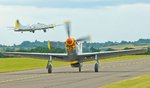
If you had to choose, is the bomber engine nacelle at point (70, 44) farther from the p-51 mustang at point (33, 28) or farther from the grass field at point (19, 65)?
the p-51 mustang at point (33, 28)

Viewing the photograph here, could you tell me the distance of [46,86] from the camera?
27609 mm

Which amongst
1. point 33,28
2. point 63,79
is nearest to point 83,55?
point 63,79

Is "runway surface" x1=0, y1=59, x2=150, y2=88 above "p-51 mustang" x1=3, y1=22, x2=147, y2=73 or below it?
below

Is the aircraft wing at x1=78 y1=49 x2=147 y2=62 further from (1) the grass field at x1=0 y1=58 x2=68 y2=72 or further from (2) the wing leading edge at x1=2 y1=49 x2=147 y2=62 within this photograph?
(1) the grass field at x1=0 y1=58 x2=68 y2=72

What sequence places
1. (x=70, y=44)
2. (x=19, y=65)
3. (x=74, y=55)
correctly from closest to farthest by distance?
(x=70, y=44)
(x=74, y=55)
(x=19, y=65)

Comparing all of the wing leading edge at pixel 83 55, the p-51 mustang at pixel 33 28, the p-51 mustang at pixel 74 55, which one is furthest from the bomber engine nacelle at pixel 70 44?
the p-51 mustang at pixel 33 28

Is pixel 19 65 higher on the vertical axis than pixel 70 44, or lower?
lower

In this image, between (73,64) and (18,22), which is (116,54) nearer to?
(73,64)

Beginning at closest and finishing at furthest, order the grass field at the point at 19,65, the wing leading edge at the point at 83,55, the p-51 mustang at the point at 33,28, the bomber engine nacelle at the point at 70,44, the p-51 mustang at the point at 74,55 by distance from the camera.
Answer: the bomber engine nacelle at the point at 70,44, the p-51 mustang at the point at 74,55, the wing leading edge at the point at 83,55, the grass field at the point at 19,65, the p-51 mustang at the point at 33,28

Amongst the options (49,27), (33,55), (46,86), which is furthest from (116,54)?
(49,27)

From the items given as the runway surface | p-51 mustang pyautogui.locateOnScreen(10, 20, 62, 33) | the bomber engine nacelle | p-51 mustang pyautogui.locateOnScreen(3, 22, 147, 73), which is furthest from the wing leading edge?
p-51 mustang pyautogui.locateOnScreen(10, 20, 62, 33)

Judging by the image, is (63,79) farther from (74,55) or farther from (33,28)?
→ (33,28)

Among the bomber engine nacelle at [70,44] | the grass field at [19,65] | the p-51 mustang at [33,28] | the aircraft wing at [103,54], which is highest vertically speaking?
the p-51 mustang at [33,28]

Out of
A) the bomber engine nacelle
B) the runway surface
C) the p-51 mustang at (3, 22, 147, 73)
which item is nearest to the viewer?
the runway surface
